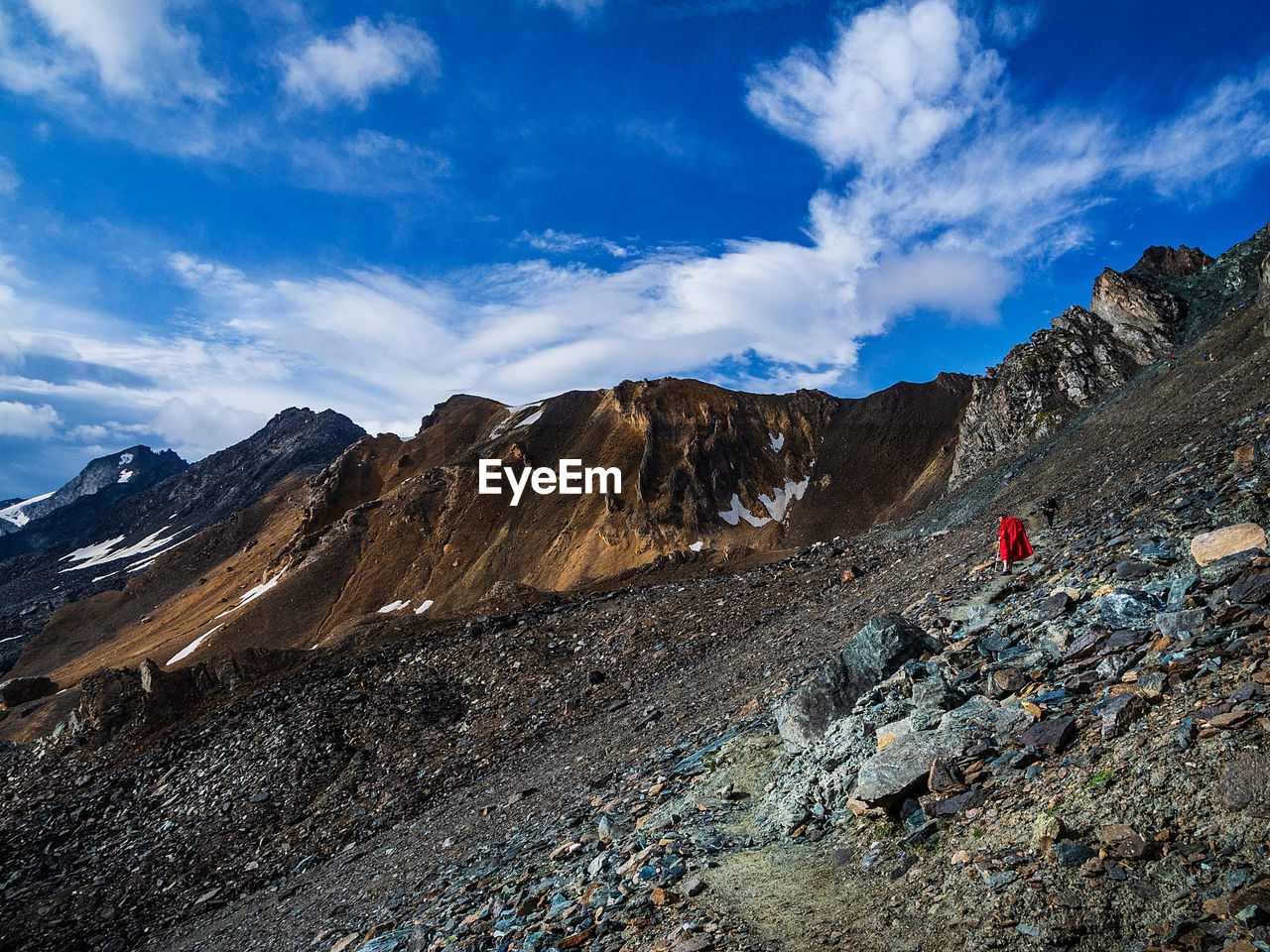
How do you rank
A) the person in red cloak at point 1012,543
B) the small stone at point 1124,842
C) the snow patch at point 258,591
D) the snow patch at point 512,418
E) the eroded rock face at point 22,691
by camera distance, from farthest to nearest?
the snow patch at point 512,418, the snow patch at point 258,591, the eroded rock face at point 22,691, the person in red cloak at point 1012,543, the small stone at point 1124,842

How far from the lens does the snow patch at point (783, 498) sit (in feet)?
265

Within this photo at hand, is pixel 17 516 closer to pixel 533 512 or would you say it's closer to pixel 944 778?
pixel 533 512

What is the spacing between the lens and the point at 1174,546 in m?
8.24

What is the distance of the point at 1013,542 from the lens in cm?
1209

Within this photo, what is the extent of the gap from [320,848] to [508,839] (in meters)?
6.38

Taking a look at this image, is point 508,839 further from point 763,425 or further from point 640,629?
point 763,425

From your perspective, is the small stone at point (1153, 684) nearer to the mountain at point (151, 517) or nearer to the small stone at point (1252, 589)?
the small stone at point (1252, 589)

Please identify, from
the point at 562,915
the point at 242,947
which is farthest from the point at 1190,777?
the point at 242,947

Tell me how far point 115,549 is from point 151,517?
10833 mm

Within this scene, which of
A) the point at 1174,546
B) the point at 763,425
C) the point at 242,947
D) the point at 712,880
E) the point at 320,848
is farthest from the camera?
the point at 763,425

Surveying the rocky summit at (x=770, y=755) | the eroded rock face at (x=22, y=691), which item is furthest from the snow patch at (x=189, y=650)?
the rocky summit at (x=770, y=755)

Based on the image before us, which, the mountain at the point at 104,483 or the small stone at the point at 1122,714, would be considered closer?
the small stone at the point at 1122,714

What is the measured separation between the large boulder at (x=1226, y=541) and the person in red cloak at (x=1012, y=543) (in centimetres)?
444

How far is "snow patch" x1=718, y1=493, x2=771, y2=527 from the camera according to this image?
258 feet
